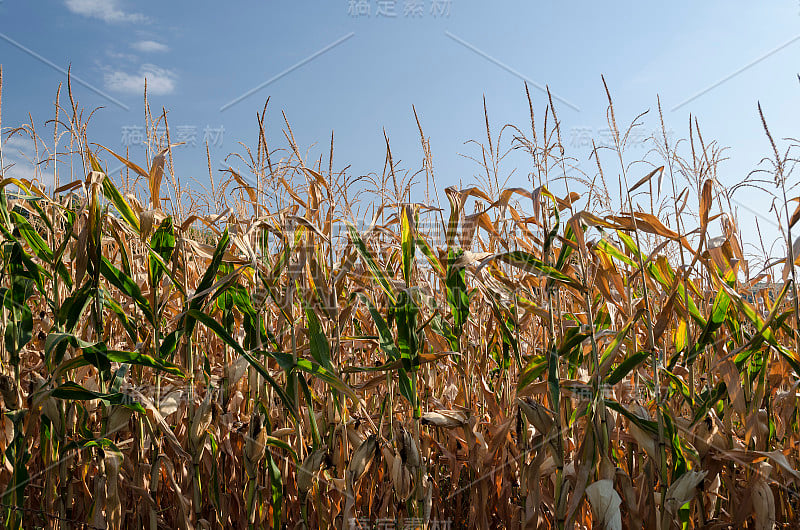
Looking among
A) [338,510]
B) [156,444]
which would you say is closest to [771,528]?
[338,510]

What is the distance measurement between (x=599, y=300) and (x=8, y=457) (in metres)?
2.18

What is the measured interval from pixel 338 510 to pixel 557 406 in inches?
31.0

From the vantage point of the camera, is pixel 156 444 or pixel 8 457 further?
pixel 8 457

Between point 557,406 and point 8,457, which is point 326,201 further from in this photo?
point 8,457

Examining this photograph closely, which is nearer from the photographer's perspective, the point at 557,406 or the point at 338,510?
the point at 557,406

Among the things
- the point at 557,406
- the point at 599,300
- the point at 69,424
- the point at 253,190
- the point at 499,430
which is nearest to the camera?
the point at 557,406

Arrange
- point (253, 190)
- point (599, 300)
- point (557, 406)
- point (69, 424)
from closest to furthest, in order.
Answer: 1. point (557, 406)
2. point (69, 424)
3. point (253, 190)
4. point (599, 300)

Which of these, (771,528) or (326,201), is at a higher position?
Result: (326,201)

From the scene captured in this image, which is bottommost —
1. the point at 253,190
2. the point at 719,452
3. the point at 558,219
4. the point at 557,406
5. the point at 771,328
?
the point at 719,452

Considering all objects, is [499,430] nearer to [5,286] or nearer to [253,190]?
[253,190]

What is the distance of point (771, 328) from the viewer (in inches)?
55.6

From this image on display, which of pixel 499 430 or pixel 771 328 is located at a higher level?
pixel 771 328

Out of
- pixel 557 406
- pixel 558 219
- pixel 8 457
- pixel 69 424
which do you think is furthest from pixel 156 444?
pixel 558 219

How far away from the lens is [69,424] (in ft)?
5.40
